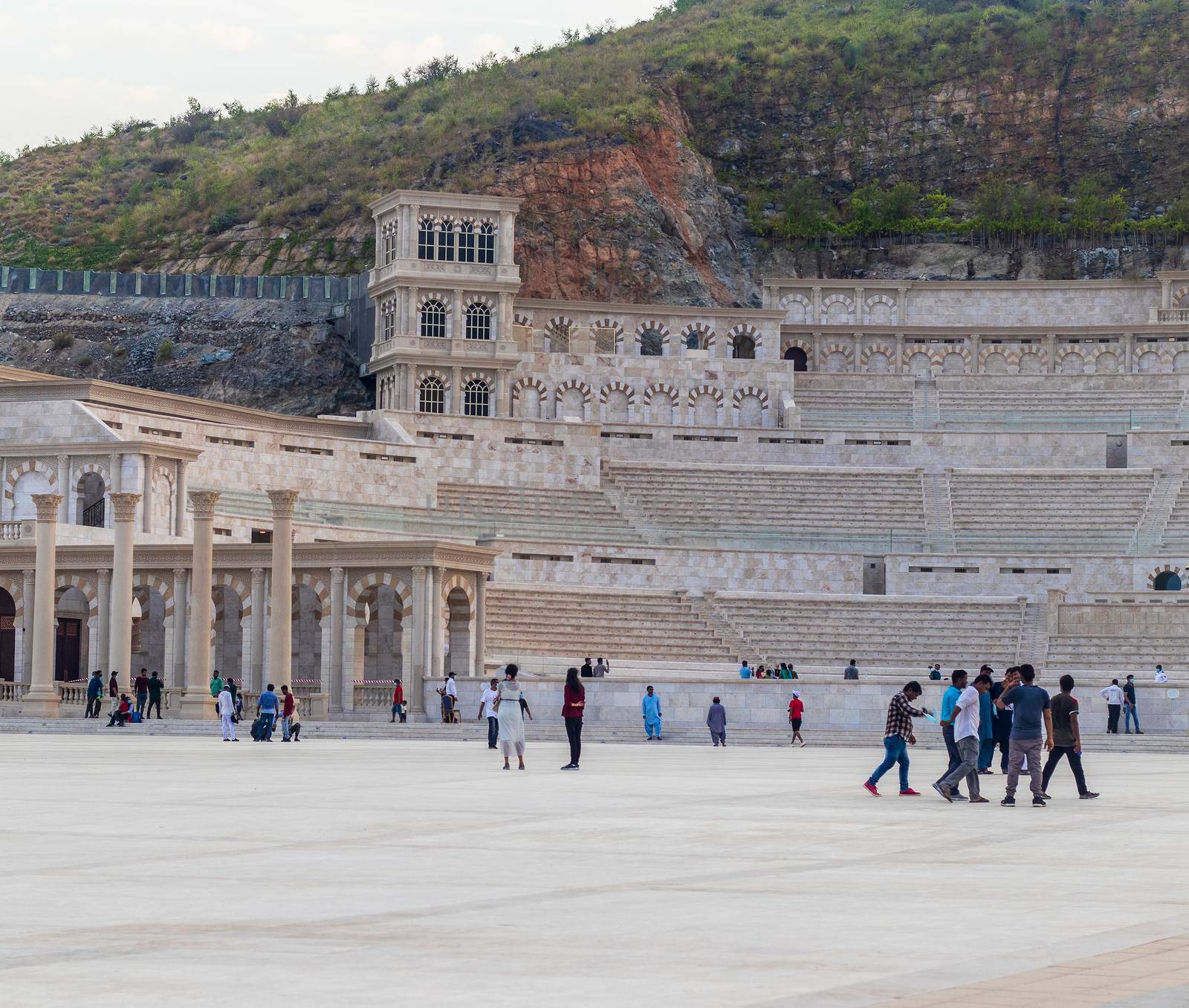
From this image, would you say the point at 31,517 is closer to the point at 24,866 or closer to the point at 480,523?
the point at 480,523

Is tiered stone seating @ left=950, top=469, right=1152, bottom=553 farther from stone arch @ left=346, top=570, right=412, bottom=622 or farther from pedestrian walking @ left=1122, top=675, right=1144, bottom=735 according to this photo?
stone arch @ left=346, top=570, right=412, bottom=622

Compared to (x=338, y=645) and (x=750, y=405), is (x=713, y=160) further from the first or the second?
(x=338, y=645)

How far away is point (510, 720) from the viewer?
27672 millimetres

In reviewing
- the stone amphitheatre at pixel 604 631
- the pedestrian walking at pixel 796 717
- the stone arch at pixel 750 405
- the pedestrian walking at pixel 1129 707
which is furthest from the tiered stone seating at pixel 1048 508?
the pedestrian walking at pixel 796 717

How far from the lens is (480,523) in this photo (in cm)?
6059

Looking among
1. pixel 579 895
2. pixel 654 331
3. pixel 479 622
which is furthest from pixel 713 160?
pixel 579 895

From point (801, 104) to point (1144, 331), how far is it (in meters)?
29.2

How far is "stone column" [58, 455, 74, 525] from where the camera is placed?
189 feet

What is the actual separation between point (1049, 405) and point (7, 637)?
40.1 metres

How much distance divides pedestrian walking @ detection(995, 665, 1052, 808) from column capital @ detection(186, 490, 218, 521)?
26.6 meters

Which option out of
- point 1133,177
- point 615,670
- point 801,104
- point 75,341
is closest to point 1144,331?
point 1133,177

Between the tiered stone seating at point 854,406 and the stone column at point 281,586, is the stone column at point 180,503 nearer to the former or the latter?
the stone column at point 281,586

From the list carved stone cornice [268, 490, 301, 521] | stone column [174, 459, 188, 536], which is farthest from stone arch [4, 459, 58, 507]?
carved stone cornice [268, 490, 301, 521]

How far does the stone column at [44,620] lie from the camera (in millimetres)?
45281
